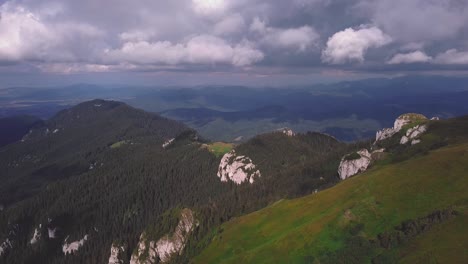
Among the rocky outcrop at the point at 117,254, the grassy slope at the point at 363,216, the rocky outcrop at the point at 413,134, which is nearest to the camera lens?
the grassy slope at the point at 363,216

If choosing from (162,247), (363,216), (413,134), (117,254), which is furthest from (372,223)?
(117,254)

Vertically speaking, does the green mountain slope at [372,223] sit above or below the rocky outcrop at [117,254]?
above

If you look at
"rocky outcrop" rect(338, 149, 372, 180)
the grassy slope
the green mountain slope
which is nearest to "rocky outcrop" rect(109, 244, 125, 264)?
the green mountain slope

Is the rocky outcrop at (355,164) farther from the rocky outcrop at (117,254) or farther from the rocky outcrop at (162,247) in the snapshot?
the rocky outcrop at (117,254)

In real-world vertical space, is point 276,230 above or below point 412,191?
below

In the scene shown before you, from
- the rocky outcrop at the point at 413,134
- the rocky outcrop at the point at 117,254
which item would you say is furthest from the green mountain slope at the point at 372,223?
the rocky outcrop at the point at 413,134

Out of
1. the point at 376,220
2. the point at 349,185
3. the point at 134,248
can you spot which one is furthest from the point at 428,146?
the point at 134,248

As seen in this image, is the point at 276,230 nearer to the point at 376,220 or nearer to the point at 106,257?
the point at 376,220
